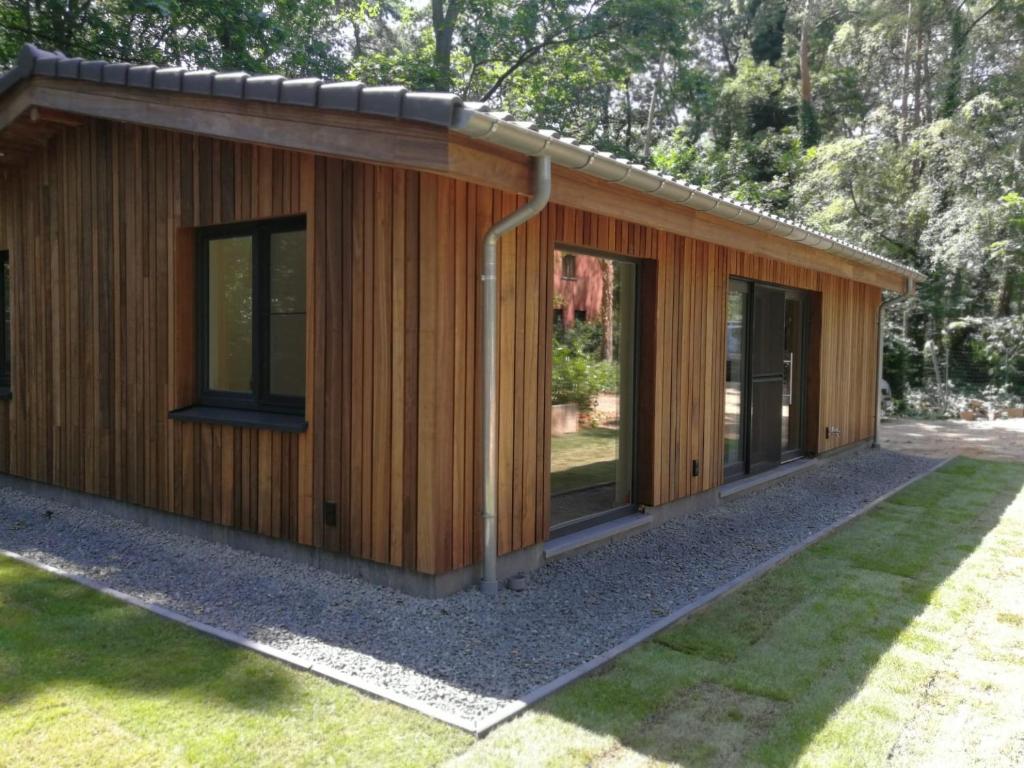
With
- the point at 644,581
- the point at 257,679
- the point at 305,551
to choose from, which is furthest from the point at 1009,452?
the point at 257,679

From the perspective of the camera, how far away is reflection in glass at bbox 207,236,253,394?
5199mm

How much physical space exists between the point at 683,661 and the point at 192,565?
3012mm

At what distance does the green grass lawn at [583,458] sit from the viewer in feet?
17.2

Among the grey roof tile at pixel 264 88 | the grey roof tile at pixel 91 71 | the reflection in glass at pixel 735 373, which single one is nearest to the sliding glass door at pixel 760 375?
the reflection in glass at pixel 735 373

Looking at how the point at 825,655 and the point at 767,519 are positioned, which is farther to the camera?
the point at 767,519

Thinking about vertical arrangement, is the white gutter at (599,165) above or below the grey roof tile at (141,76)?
below

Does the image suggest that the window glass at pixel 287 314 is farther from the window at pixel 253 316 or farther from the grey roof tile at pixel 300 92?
the grey roof tile at pixel 300 92

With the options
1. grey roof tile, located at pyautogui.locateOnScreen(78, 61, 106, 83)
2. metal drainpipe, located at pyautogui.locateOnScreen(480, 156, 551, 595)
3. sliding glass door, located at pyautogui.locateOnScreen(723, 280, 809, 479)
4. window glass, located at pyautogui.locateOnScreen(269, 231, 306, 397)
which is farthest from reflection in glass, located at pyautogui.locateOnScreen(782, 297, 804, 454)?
grey roof tile, located at pyautogui.locateOnScreen(78, 61, 106, 83)

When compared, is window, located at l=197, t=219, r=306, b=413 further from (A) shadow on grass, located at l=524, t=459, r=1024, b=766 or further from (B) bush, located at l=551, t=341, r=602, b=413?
(A) shadow on grass, located at l=524, t=459, r=1024, b=766

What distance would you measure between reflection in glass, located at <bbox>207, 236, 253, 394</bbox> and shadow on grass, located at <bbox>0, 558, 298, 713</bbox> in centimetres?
168

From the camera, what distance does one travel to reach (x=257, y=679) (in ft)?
10.7

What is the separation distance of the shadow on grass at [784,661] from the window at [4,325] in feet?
21.1

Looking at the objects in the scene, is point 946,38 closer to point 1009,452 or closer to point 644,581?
point 1009,452

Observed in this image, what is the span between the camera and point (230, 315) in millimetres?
5352
